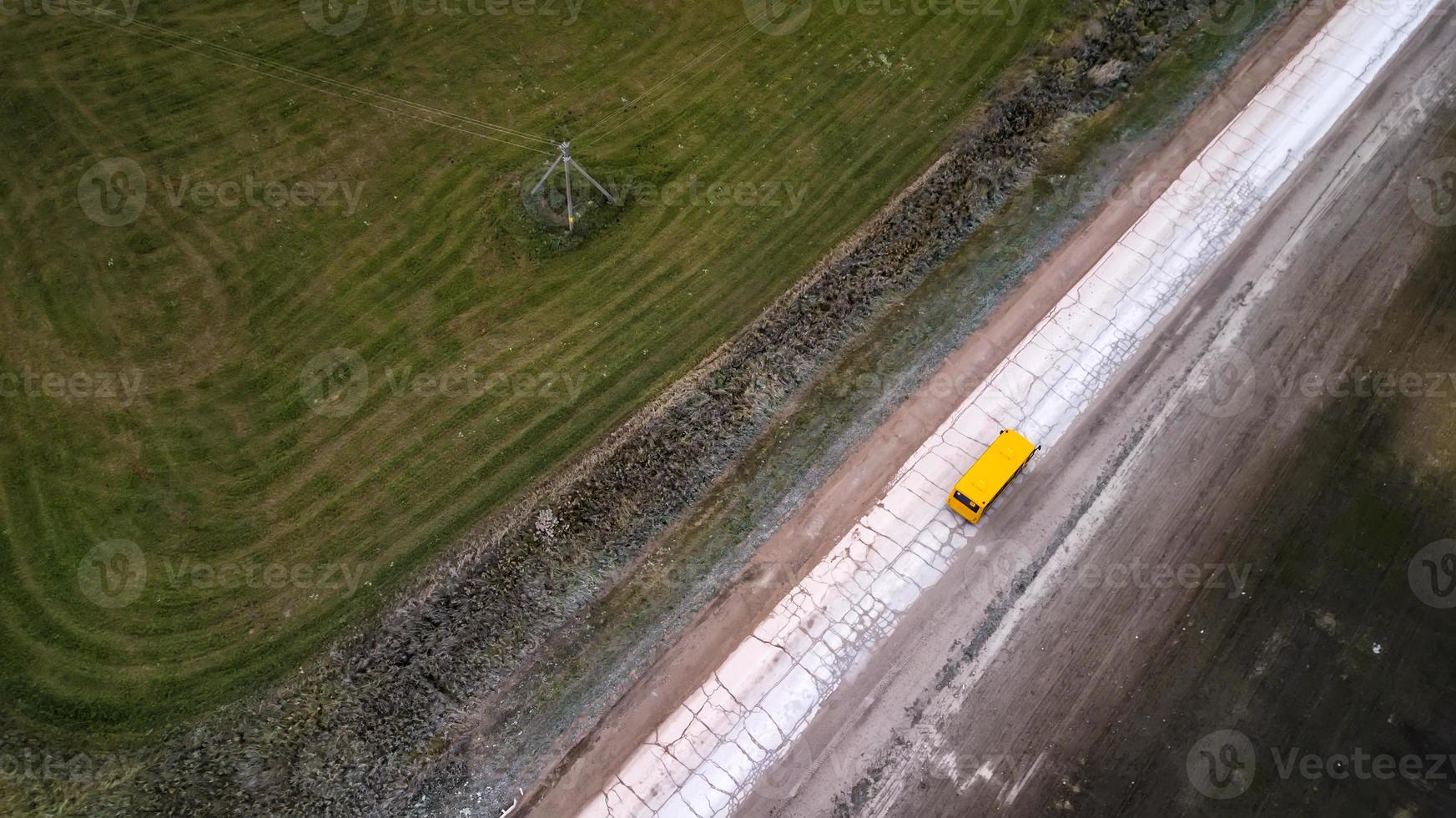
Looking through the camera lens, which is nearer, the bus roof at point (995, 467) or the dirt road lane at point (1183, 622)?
the dirt road lane at point (1183, 622)

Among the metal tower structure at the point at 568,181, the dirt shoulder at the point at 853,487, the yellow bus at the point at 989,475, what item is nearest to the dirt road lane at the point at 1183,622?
the yellow bus at the point at 989,475

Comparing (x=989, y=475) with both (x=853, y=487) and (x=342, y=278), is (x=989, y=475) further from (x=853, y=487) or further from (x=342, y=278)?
(x=342, y=278)

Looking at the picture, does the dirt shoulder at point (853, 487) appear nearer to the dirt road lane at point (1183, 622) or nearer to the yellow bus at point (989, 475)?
the yellow bus at point (989, 475)

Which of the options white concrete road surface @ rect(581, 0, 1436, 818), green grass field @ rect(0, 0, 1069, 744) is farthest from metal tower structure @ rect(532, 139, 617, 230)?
white concrete road surface @ rect(581, 0, 1436, 818)

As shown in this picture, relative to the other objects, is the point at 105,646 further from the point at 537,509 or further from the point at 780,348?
the point at 780,348

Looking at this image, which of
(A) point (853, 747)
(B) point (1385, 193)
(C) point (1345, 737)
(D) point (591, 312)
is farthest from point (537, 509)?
(B) point (1385, 193)

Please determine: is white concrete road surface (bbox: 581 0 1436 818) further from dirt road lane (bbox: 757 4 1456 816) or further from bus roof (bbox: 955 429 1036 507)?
bus roof (bbox: 955 429 1036 507)

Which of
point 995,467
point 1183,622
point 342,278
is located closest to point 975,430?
point 995,467
